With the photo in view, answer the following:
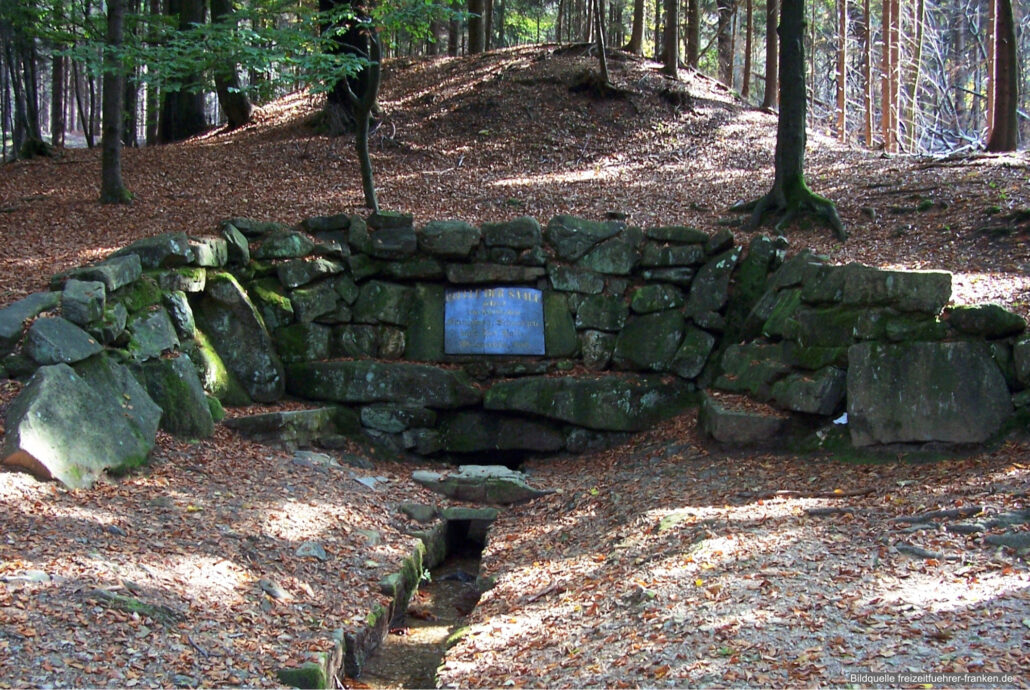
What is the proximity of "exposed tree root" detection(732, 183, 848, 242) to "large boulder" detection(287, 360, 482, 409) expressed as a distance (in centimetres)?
444

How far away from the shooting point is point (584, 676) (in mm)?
4305

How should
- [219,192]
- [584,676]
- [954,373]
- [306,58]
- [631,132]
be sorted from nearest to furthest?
1. [584,676]
2. [954,373]
3. [306,58]
4. [219,192]
5. [631,132]

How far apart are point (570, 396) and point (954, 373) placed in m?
4.15

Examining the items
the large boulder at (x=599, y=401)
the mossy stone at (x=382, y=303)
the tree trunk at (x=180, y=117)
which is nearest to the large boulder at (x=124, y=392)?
the mossy stone at (x=382, y=303)

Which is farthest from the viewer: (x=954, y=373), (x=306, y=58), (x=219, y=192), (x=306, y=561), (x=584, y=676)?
(x=219, y=192)

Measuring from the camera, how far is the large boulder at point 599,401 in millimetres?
9953

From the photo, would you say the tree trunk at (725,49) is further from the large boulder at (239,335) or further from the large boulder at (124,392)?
the large boulder at (124,392)

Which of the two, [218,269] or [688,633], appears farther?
[218,269]

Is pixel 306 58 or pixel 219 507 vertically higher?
pixel 306 58

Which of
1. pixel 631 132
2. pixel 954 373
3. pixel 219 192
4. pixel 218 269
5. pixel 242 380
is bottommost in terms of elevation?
pixel 242 380

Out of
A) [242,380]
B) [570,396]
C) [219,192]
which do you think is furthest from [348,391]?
[219,192]

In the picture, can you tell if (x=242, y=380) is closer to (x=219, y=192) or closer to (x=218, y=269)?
(x=218, y=269)

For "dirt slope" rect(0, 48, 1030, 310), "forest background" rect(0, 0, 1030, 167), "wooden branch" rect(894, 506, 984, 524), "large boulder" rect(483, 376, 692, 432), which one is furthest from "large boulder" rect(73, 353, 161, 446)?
"wooden branch" rect(894, 506, 984, 524)

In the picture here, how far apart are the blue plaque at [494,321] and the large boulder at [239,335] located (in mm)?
2183
